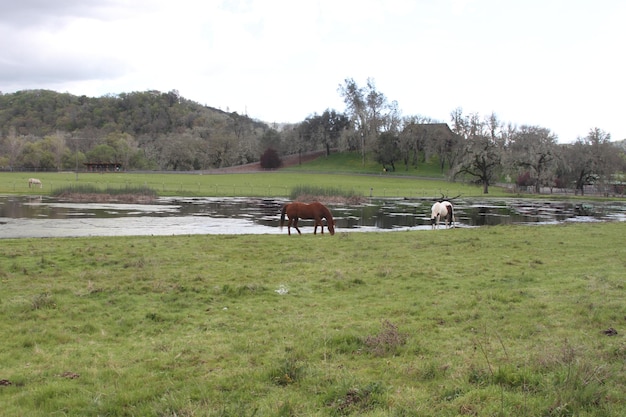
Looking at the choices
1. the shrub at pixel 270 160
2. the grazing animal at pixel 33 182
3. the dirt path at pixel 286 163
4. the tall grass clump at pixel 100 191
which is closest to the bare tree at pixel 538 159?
the tall grass clump at pixel 100 191

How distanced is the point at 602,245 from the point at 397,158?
10334 centimetres

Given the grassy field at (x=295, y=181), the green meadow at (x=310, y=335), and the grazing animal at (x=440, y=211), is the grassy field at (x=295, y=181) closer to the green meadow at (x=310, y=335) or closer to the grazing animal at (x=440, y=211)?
the grazing animal at (x=440, y=211)

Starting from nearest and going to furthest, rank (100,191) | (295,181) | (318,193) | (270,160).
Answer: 1. (100,191)
2. (318,193)
3. (295,181)
4. (270,160)

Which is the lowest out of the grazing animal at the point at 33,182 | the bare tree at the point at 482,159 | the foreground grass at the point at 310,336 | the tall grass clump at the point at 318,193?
the foreground grass at the point at 310,336

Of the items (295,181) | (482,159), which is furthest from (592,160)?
(295,181)

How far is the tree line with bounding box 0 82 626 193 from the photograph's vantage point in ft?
262

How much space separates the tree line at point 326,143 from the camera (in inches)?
3139

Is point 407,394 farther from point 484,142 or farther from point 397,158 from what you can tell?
point 397,158

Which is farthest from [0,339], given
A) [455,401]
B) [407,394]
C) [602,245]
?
[602,245]

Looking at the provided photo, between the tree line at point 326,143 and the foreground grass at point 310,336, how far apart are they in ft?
212

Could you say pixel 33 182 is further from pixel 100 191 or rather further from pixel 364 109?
pixel 364 109

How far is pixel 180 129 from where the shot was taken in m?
171

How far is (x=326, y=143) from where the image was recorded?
13950 centimetres

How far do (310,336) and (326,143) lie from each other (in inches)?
5271
